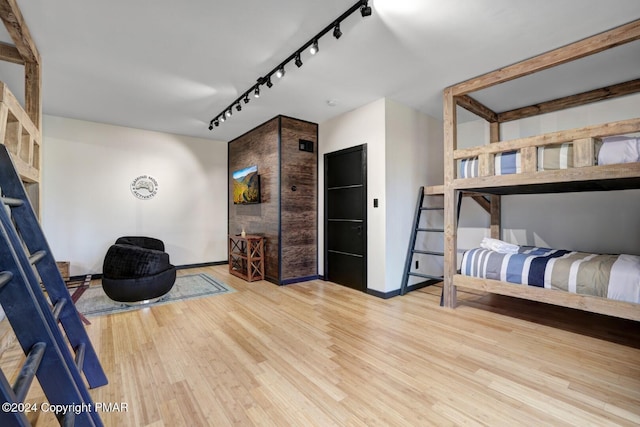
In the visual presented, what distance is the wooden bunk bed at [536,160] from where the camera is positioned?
91.7 inches

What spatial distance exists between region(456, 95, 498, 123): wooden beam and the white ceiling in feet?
0.40

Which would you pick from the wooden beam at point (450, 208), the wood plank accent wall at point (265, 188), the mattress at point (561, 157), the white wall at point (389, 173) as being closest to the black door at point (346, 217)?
the white wall at point (389, 173)

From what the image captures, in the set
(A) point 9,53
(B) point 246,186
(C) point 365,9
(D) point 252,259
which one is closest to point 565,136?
(C) point 365,9

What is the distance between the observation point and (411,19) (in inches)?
88.6

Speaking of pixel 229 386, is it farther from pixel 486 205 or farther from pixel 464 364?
pixel 486 205

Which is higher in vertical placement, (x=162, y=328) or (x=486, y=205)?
(x=486, y=205)

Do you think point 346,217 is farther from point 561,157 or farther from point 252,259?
point 561,157

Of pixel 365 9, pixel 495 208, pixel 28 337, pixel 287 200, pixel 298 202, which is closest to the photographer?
pixel 28 337

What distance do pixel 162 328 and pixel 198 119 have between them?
3346 millimetres

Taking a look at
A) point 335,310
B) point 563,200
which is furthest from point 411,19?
point 563,200

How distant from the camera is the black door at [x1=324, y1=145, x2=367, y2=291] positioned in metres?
4.08

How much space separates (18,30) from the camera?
7.25 ft

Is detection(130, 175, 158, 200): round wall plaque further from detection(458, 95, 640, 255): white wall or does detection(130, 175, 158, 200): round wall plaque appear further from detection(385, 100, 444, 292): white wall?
detection(458, 95, 640, 255): white wall

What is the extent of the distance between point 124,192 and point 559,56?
6359 mm
